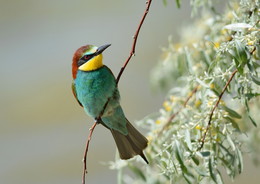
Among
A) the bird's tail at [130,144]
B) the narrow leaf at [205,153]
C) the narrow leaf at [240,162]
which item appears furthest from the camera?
the bird's tail at [130,144]

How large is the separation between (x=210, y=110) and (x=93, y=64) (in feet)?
1.91

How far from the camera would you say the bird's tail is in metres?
1.94

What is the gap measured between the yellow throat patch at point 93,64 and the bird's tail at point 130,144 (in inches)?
11.3

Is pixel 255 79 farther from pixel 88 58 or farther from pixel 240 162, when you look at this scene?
pixel 88 58

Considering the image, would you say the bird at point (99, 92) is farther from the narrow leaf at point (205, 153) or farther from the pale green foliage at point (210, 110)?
the narrow leaf at point (205, 153)

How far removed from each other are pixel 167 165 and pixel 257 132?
0.71 m

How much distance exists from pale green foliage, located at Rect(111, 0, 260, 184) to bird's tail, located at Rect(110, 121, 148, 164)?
1.3 inches

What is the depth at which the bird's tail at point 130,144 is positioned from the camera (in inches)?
76.3

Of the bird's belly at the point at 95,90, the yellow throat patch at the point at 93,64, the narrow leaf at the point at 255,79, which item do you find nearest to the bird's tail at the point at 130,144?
the bird's belly at the point at 95,90

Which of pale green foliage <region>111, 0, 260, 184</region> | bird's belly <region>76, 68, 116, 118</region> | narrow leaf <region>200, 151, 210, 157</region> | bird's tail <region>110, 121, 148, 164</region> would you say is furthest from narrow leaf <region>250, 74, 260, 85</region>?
bird's belly <region>76, 68, 116, 118</region>

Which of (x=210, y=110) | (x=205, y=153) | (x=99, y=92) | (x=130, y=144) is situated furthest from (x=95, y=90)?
(x=205, y=153)

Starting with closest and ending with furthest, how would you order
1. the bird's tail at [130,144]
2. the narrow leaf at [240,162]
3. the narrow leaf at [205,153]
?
the narrow leaf at [205,153] → the narrow leaf at [240,162] → the bird's tail at [130,144]

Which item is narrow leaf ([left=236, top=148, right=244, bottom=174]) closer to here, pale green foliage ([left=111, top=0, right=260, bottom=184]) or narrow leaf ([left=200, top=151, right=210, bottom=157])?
pale green foliage ([left=111, top=0, right=260, bottom=184])

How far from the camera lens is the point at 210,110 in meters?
1.64
